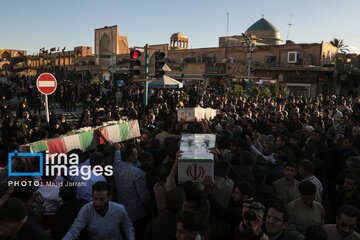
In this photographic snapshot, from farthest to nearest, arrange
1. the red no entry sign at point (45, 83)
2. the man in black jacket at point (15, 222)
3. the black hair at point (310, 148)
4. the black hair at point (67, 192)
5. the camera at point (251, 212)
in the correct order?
the red no entry sign at point (45, 83) < the black hair at point (310, 148) < the black hair at point (67, 192) < the camera at point (251, 212) < the man in black jacket at point (15, 222)

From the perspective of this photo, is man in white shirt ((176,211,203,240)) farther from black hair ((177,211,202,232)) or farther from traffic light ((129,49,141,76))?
traffic light ((129,49,141,76))

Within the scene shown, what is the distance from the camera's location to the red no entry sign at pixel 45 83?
8656 millimetres

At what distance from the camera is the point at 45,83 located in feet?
28.8

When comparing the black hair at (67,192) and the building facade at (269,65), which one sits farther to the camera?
the building facade at (269,65)

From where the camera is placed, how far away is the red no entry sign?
28.4 feet

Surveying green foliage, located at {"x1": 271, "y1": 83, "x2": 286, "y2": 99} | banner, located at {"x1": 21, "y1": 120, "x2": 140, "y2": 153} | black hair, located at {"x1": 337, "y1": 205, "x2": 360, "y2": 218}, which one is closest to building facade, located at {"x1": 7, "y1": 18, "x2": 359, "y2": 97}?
green foliage, located at {"x1": 271, "y1": 83, "x2": 286, "y2": 99}

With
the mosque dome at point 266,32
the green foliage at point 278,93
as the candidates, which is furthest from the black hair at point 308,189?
the mosque dome at point 266,32

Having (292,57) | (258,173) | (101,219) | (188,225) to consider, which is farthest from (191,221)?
(292,57)

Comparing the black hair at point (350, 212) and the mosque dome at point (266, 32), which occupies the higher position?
the mosque dome at point (266, 32)

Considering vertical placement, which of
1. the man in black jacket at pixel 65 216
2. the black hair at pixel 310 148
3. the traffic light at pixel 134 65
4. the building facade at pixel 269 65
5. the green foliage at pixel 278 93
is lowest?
the man in black jacket at pixel 65 216

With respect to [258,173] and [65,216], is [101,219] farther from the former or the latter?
[258,173]

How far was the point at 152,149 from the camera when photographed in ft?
20.6

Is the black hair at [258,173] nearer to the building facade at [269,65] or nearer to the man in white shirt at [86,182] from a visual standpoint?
the man in white shirt at [86,182]

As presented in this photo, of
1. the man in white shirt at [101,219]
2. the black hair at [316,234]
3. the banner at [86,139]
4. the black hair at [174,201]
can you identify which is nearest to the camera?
the black hair at [316,234]
